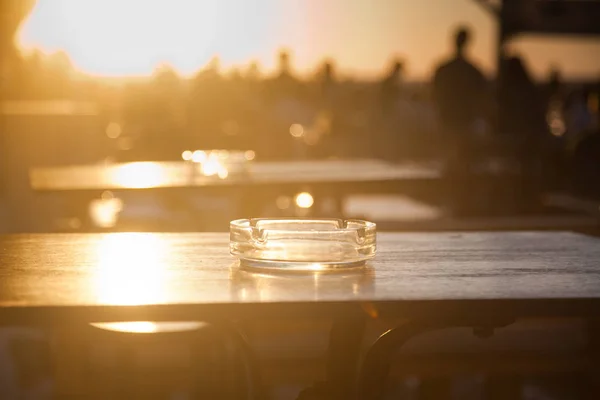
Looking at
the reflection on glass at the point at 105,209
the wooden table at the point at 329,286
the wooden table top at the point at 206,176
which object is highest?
the wooden table at the point at 329,286

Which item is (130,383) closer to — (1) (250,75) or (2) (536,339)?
(2) (536,339)

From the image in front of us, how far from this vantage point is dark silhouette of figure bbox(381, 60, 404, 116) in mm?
8781

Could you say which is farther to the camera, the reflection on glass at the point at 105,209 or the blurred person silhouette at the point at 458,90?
the reflection on glass at the point at 105,209

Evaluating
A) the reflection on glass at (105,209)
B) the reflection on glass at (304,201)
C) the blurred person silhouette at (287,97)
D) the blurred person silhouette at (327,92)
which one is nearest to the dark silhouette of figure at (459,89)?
the blurred person silhouette at (287,97)

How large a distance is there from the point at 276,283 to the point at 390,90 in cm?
792

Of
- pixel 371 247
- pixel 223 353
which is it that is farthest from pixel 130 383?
pixel 371 247

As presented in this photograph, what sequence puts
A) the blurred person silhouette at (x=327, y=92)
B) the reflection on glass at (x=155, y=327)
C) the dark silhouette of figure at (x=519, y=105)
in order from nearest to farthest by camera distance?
1. the reflection on glass at (x=155, y=327)
2. the dark silhouette of figure at (x=519, y=105)
3. the blurred person silhouette at (x=327, y=92)

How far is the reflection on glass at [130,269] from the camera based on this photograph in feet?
3.30

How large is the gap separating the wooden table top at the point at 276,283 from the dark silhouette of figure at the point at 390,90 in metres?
7.34

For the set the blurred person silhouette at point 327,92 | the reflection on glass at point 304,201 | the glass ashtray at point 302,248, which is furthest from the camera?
the blurred person silhouette at point 327,92

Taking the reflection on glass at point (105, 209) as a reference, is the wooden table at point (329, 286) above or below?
above

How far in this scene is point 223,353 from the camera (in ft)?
6.29

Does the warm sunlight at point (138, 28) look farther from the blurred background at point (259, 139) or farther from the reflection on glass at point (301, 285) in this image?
the reflection on glass at point (301, 285)

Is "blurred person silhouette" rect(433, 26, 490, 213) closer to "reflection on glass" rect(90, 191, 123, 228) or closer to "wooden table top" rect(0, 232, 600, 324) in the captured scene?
"reflection on glass" rect(90, 191, 123, 228)
